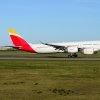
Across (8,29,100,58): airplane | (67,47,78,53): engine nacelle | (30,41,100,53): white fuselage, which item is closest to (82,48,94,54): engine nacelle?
(8,29,100,58): airplane

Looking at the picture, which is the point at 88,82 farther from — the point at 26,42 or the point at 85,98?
the point at 26,42

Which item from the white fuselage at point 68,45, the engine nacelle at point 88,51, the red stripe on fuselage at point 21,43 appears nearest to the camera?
the engine nacelle at point 88,51

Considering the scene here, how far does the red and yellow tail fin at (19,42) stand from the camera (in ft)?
251

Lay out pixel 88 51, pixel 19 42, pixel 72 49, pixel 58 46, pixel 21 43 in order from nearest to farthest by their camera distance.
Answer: pixel 88 51, pixel 72 49, pixel 58 46, pixel 21 43, pixel 19 42

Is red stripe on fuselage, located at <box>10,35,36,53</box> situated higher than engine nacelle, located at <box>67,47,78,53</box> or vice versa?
red stripe on fuselage, located at <box>10,35,36,53</box>

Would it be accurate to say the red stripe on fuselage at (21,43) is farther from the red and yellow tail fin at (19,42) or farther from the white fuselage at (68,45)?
the white fuselage at (68,45)

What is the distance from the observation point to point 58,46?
72.4 meters

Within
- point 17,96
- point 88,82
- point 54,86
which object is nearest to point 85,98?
point 17,96

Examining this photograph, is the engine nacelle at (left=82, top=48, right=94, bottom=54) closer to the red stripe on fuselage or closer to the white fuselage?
the white fuselage

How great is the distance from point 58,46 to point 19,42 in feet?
34.4

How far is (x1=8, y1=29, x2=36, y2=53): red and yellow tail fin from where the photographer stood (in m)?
76.6

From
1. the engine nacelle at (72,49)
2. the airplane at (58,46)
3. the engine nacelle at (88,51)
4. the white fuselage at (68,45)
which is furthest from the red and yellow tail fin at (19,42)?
the engine nacelle at (88,51)

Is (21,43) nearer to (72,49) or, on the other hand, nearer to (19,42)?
(19,42)

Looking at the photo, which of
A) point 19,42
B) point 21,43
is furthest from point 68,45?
point 19,42
